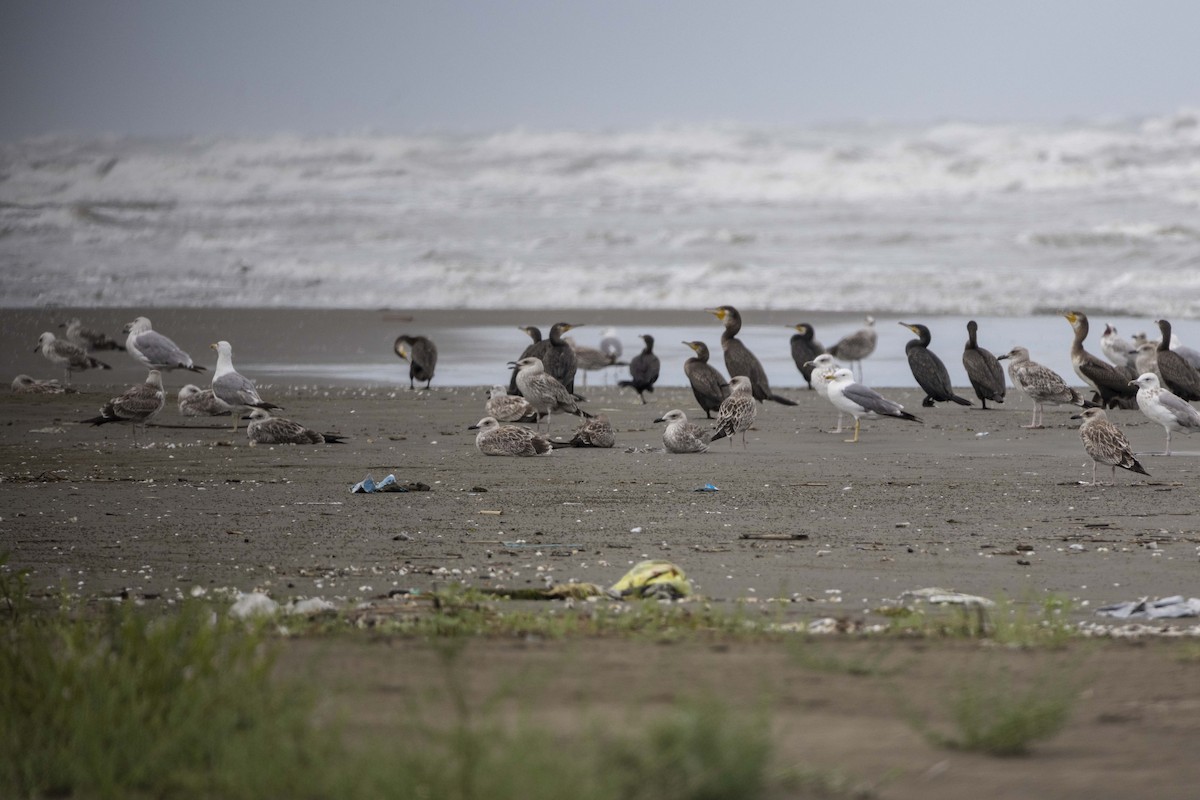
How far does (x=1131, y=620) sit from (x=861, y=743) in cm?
257

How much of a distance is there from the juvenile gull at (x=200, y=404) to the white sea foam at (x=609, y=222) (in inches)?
699

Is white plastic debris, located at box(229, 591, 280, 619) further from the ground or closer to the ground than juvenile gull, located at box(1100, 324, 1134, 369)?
closer to the ground

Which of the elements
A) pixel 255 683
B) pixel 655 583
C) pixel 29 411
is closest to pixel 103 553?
pixel 655 583

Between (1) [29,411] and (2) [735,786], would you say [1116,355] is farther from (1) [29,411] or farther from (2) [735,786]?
(2) [735,786]

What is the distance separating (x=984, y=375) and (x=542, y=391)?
5376 mm

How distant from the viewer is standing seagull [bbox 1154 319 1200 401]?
17109mm

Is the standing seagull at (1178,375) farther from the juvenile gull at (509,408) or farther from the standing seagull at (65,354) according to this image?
the standing seagull at (65,354)

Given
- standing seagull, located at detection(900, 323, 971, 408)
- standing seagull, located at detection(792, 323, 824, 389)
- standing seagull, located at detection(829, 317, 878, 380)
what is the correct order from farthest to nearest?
1. standing seagull, located at detection(829, 317, 878, 380)
2. standing seagull, located at detection(792, 323, 824, 389)
3. standing seagull, located at detection(900, 323, 971, 408)

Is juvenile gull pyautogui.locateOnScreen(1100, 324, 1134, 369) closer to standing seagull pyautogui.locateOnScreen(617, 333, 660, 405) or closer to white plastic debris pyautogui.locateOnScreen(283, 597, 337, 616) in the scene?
standing seagull pyautogui.locateOnScreen(617, 333, 660, 405)

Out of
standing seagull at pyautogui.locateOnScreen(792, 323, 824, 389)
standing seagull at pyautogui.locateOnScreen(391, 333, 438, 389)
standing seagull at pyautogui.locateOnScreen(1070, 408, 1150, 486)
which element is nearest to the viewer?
standing seagull at pyautogui.locateOnScreen(1070, 408, 1150, 486)

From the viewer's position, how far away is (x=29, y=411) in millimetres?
15398

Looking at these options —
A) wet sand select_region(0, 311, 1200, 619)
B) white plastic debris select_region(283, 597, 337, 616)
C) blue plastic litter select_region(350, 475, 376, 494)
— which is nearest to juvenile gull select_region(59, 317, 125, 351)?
wet sand select_region(0, 311, 1200, 619)

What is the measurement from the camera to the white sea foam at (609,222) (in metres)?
33.6

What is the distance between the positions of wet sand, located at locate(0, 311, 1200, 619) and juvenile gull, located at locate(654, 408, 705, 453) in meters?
0.16
